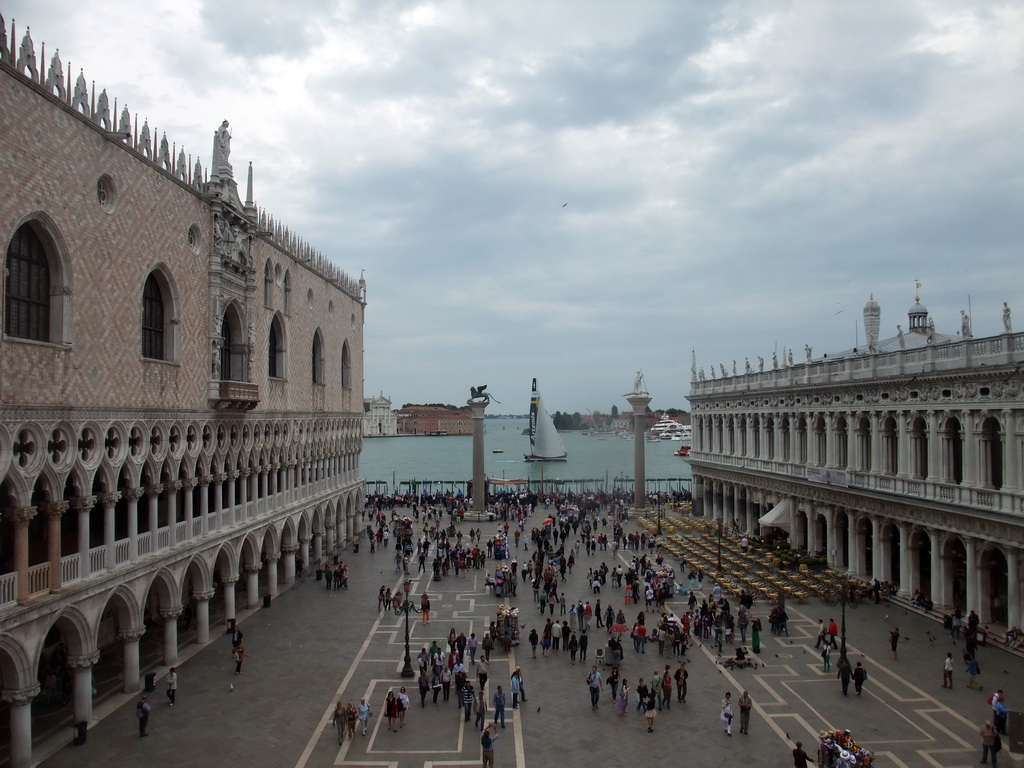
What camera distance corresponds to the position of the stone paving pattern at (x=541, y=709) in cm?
1538

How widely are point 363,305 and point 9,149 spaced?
29.1 metres

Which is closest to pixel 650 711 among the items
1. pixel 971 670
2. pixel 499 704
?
pixel 499 704

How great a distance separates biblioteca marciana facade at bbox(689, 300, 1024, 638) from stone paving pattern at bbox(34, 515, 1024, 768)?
2.47 m

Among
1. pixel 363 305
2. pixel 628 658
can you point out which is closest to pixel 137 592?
pixel 628 658

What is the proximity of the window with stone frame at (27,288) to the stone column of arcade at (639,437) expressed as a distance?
37902 mm

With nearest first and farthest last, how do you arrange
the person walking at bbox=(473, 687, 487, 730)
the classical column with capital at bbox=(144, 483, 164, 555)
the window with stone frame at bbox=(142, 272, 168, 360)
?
the person walking at bbox=(473, 687, 487, 730)
the classical column with capital at bbox=(144, 483, 164, 555)
the window with stone frame at bbox=(142, 272, 168, 360)

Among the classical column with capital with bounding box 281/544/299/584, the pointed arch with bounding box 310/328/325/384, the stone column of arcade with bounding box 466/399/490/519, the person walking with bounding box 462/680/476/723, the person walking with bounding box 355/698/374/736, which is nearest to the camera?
the person walking with bounding box 355/698/374/736

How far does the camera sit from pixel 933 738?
15.8 meters

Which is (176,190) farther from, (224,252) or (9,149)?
(9,149)

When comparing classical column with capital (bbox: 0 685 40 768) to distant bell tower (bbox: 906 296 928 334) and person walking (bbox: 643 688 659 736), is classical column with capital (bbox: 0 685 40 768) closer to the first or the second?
person walking (bbox: 643 688 659 736)

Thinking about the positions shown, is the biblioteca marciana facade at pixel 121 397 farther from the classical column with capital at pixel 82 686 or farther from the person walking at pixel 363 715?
the person walking at pixel 363 715

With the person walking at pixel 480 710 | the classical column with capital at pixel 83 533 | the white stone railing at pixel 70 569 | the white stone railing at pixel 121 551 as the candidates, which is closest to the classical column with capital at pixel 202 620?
the white stone railing at pixel 121 551

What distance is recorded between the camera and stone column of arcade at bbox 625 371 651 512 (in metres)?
49.0

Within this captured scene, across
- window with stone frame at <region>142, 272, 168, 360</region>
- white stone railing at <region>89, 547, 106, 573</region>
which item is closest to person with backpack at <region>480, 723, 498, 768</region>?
white stone railing at <region>89, 547, 106, 573</region>
